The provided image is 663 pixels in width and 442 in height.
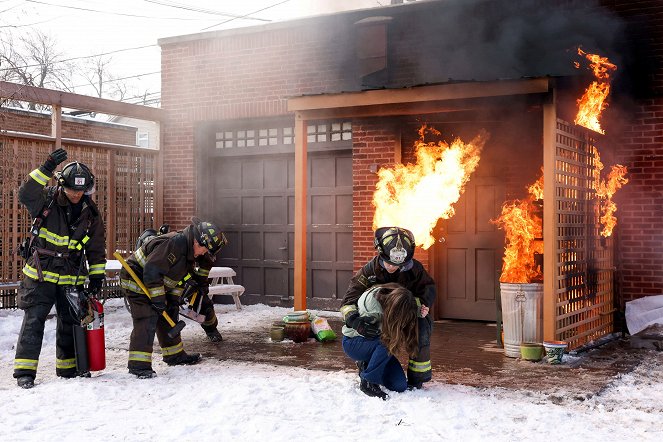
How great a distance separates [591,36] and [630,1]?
710 millimetres

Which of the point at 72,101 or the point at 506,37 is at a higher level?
the point at 506,37

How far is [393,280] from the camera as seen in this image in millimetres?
5980

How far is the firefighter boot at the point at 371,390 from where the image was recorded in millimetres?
5547

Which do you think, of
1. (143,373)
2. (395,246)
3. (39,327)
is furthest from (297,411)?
(39,327)

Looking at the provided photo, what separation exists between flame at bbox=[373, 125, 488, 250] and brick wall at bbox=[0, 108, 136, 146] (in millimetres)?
11136

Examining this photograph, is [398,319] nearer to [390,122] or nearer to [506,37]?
[390,122]

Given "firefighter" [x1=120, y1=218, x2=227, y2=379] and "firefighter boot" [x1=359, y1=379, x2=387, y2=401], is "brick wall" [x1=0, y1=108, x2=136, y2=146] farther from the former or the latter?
"firefighter boot" [x1=359, y1=379, x2=387, y2=401]

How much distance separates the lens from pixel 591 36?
29.6 ft

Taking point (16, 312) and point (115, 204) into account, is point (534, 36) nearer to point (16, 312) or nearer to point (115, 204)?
point (115, 204)

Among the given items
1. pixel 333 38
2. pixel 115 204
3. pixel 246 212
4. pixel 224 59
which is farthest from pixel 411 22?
pixel 115 204

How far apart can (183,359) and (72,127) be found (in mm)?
14632

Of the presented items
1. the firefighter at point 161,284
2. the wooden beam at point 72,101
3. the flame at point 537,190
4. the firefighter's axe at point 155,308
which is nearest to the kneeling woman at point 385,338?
the firefighter at point 161,284

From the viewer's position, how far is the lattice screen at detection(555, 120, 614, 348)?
758cm

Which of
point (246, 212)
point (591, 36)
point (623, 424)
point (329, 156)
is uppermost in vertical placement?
point (591, 36)
